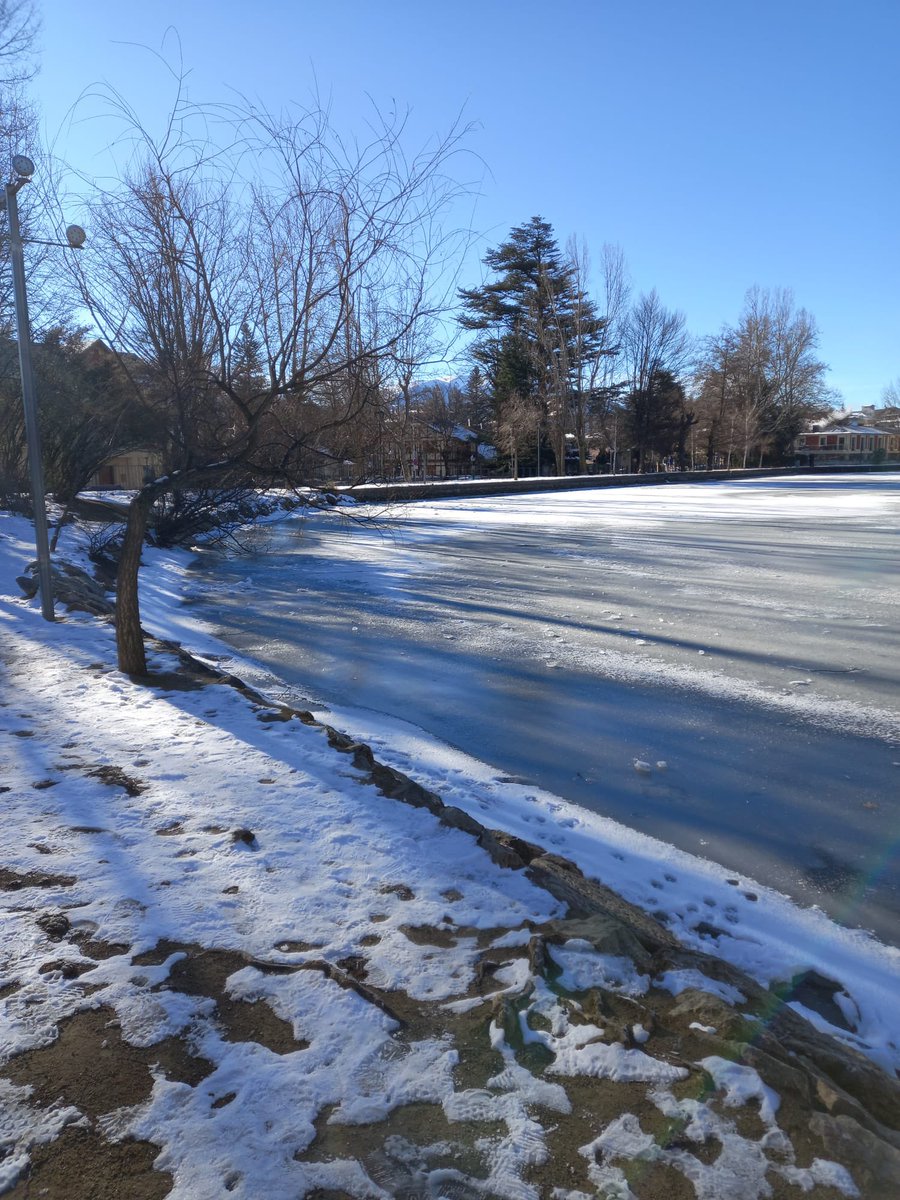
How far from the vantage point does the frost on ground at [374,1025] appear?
6.75ft

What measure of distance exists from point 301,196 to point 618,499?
30350mm

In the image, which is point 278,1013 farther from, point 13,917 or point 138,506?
point 138,506

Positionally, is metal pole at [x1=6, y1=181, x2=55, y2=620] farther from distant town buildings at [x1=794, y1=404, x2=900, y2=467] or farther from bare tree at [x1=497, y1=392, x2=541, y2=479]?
distant town buildings at [x1=794, y1=404, x2=900, y2=467]

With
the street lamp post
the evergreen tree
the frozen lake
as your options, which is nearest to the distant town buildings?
the evergreen tree

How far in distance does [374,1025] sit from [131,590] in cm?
457

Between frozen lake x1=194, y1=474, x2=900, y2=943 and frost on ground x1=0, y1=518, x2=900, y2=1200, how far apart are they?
87cm

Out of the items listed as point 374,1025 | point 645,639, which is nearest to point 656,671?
point 645,639

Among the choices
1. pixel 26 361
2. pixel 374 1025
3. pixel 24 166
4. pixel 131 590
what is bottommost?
pixel 374 1025

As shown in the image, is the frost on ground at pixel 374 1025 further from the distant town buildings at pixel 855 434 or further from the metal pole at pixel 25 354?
the distant town buildings at pixel 855 434

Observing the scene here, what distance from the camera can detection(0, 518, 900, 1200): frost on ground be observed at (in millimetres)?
2057

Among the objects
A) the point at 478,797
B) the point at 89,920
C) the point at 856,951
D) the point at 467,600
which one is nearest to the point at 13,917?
the point at 89,920

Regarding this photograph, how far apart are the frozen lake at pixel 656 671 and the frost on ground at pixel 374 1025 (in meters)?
0.87

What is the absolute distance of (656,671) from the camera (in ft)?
26.0

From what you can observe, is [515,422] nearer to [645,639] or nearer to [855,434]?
[645,639]
